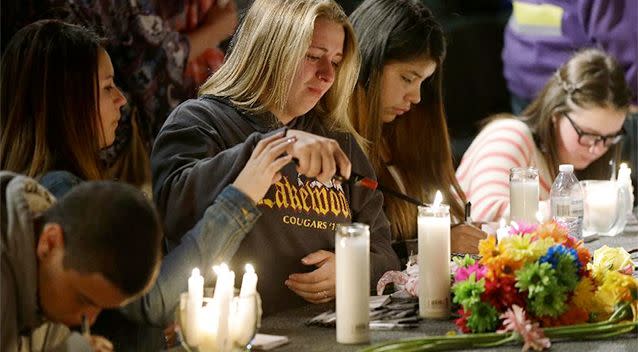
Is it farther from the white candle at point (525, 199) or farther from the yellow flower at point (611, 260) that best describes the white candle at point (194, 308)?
the white candle at point (525, 199)

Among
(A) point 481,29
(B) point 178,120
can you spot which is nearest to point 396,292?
(B) point 178,120

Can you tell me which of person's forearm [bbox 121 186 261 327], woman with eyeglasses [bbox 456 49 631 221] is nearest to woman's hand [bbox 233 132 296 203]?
person's forearm [bbox 121 186 261 327]

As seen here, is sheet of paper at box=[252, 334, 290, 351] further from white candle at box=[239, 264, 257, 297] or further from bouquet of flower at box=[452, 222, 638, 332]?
bouquet of flower at box=[452, 222, 638, 332]

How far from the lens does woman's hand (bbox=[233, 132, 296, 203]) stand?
7.42 feet

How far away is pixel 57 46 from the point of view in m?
2.41

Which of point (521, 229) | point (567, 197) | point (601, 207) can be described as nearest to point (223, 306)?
point (521, 229)

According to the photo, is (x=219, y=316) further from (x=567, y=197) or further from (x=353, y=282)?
(x=567, y=197)

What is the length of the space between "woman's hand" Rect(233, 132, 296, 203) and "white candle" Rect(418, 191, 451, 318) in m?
0.31

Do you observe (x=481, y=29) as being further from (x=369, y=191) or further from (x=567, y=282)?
(x=567, y=282)

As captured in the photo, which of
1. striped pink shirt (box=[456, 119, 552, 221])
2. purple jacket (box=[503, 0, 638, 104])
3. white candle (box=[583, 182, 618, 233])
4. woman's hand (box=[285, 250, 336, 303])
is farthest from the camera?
purple jacket (box=[503, 0, 638, 104])

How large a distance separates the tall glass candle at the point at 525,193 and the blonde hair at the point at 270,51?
0.67 meters

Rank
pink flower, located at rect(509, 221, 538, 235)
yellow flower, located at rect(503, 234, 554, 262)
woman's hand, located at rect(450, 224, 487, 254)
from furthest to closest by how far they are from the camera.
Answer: woman's hand, located at rect(450, 224, 487, 254)
pink flower, located at rect(509, 221, 538, 235)
yellow flower, located at rect(503, 234, 554, 262)

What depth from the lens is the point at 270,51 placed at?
266 centimetres

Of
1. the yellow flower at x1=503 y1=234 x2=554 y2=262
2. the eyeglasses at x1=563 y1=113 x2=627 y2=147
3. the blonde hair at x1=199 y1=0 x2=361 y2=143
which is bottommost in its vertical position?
the yellow flower at x1=503 y1=234 x2=554 y2=262
